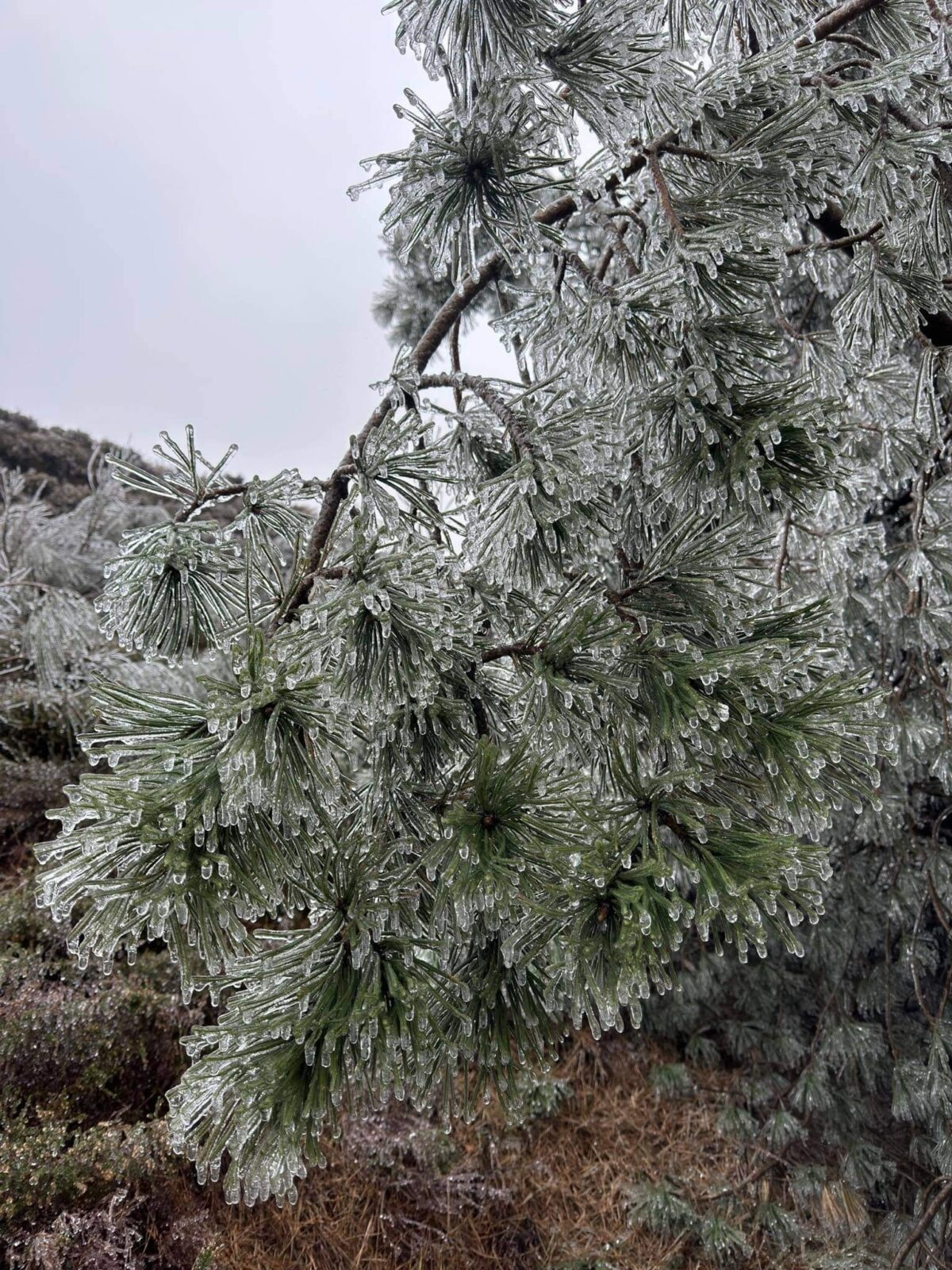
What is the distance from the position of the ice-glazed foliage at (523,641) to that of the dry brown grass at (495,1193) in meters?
1.59

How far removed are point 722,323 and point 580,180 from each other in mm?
470

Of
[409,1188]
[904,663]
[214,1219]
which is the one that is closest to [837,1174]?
[409,1188]

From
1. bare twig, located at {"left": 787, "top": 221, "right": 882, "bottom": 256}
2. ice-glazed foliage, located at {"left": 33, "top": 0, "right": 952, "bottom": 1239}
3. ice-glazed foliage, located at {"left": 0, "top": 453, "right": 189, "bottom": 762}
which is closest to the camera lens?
ice-glazed foliage, located at {"left": 33, "top": 0, "right": 952, "bottom": 1239}

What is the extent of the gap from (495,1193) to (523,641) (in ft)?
7.40

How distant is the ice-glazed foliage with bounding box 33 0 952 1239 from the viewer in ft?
2.40

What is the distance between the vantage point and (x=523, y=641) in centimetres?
92

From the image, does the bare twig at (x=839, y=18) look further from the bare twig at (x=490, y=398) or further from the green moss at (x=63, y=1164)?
the green moss at (x=63, y=1164)

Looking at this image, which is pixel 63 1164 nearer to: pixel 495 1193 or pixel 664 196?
pixel 495 1193

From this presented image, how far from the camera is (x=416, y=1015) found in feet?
2.47

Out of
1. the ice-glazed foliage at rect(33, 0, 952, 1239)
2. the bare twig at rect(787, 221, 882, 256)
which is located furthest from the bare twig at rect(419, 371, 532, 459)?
the bare twig at rect(787, 221, 882, 256)

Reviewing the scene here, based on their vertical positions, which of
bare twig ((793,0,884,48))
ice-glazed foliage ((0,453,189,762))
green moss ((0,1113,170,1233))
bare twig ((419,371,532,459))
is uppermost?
bare twig ((793,0,884,48))

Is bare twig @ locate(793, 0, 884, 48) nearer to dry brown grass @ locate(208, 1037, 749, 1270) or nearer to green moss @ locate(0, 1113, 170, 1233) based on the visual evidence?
green moss @ locate(0, 1113, 170, 1233)

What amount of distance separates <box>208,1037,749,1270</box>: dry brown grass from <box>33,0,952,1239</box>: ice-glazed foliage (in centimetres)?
159

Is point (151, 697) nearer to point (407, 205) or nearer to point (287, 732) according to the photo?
point (287, 732)
